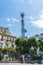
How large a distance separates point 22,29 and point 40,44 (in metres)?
17.0

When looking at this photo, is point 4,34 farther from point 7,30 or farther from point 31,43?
point 31,43

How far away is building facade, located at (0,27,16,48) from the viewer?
231ft

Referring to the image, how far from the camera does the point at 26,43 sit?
57594 mm

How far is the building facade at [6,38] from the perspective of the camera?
7035 cm

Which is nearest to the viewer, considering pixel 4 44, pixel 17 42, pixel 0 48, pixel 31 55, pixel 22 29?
pixel 31 55

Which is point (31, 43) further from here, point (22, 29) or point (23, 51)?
Answer: point (22, 29)

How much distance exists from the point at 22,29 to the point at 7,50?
46.9 ft

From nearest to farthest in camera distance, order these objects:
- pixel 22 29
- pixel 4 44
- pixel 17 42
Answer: pixel 17 42, pixel 4 44, pixel 22 29

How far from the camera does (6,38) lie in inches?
2874

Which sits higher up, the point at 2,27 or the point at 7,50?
the point at 2,27

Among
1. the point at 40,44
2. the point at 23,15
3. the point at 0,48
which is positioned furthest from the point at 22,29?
the point at 40,44

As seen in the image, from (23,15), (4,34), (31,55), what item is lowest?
(31,55)

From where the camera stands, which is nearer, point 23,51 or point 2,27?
point 23,51

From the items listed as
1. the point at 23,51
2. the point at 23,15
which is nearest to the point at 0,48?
the point at 23,51
